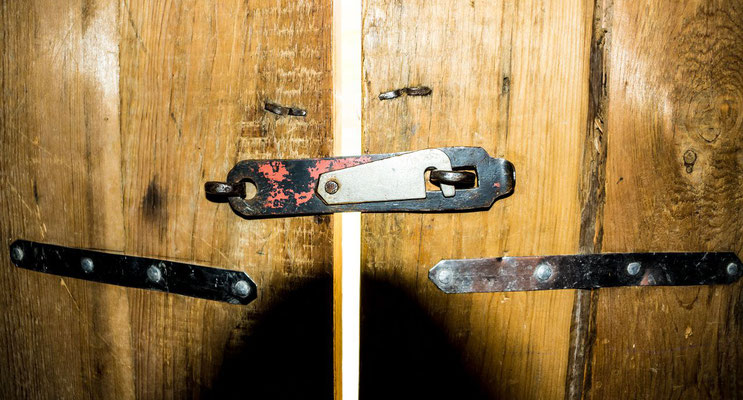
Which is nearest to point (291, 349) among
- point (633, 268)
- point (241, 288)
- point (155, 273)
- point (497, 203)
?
point (241, 288)

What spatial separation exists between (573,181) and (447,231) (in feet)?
0.52

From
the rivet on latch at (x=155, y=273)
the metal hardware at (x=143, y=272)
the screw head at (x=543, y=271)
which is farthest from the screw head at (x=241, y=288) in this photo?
the screw head at (x=543, y=271)

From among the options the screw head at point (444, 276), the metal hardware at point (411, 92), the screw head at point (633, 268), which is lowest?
the screw head at point (444, 276)

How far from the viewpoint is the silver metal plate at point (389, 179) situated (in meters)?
0.38

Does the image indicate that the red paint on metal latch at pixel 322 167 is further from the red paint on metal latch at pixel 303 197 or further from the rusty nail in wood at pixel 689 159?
the rusty nail in wood at pixel 689 159

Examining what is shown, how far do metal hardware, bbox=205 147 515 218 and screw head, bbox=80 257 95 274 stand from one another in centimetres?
24

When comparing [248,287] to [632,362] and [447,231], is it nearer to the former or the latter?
[447,231]

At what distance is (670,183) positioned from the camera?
42 cm

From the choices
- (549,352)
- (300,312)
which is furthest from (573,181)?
(300,312)

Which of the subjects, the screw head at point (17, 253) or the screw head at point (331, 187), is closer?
the screw head at point (331, 187)

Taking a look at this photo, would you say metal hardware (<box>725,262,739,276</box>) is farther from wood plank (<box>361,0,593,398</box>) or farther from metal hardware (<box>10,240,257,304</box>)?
metal hardware (<box>10,240,257,304</box>)

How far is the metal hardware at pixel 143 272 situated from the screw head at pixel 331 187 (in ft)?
0.51

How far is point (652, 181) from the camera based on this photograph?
419mm

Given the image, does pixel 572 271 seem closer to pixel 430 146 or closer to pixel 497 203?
pixel 497 203
